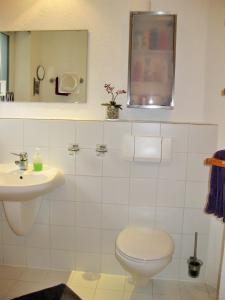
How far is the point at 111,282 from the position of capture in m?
2.13

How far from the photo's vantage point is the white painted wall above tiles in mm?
2061

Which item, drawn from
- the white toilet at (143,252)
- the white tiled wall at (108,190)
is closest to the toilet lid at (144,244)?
the white toilet at (143,252)

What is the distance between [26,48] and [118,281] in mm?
1999

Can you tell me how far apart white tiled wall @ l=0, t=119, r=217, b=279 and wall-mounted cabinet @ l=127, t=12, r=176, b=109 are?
0.77 ft

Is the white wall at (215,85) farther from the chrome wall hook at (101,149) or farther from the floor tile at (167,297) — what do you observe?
the chrome wall hook at (101,149)

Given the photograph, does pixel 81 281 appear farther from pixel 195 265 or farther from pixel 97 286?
pixel 195 265

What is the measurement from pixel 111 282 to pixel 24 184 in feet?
3.41

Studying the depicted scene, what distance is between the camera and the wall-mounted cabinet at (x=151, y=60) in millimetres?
2061

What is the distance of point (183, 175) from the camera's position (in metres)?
2.06

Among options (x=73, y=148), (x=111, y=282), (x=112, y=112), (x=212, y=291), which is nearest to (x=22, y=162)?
(x=73, y=148)

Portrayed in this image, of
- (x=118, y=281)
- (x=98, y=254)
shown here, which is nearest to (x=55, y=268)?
(x=98, y=254)

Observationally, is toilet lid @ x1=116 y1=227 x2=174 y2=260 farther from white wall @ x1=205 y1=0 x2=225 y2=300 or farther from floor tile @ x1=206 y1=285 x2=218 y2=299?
floor tile @ x1=206 y1=285 x2=218 y2=299

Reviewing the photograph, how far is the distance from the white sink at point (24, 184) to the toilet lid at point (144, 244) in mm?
607

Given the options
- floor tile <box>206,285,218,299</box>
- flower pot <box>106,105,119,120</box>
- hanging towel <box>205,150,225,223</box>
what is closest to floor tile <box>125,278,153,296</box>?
floor tile <box>206,285,218,299</box>
